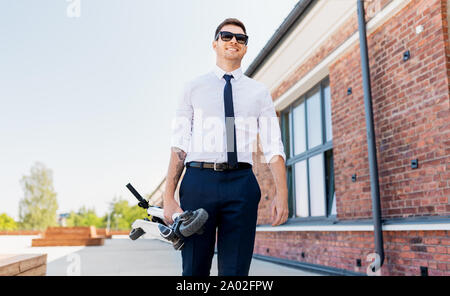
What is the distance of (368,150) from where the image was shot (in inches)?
198

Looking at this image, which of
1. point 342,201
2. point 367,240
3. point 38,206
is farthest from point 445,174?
point 38,206

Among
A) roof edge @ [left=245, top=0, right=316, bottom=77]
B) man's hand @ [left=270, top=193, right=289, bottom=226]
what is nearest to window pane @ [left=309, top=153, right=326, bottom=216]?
roof edge @ [left=245, top=0, right=316, bottom=77]

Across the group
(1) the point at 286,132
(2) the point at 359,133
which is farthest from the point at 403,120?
(1) the point at 286,132

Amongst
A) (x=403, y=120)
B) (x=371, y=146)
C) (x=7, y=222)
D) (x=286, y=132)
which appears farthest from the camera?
(x=7, y=222)

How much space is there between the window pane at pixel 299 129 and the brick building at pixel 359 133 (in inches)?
0.8

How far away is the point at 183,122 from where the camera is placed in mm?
1910

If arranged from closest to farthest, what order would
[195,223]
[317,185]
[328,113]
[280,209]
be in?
1. [195,223]
2. [280,209]
3. [328,113]
4. [317,185]

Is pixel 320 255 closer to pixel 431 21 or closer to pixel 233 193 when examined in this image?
pixel 431 21

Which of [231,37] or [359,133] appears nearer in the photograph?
[231,37]

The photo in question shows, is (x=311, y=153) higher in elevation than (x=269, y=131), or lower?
higher

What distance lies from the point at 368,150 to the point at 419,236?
1221mm

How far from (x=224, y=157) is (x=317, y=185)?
222 inches

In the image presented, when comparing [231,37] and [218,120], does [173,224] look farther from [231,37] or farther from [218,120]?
[231,37]

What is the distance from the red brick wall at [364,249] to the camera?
13.3ft
